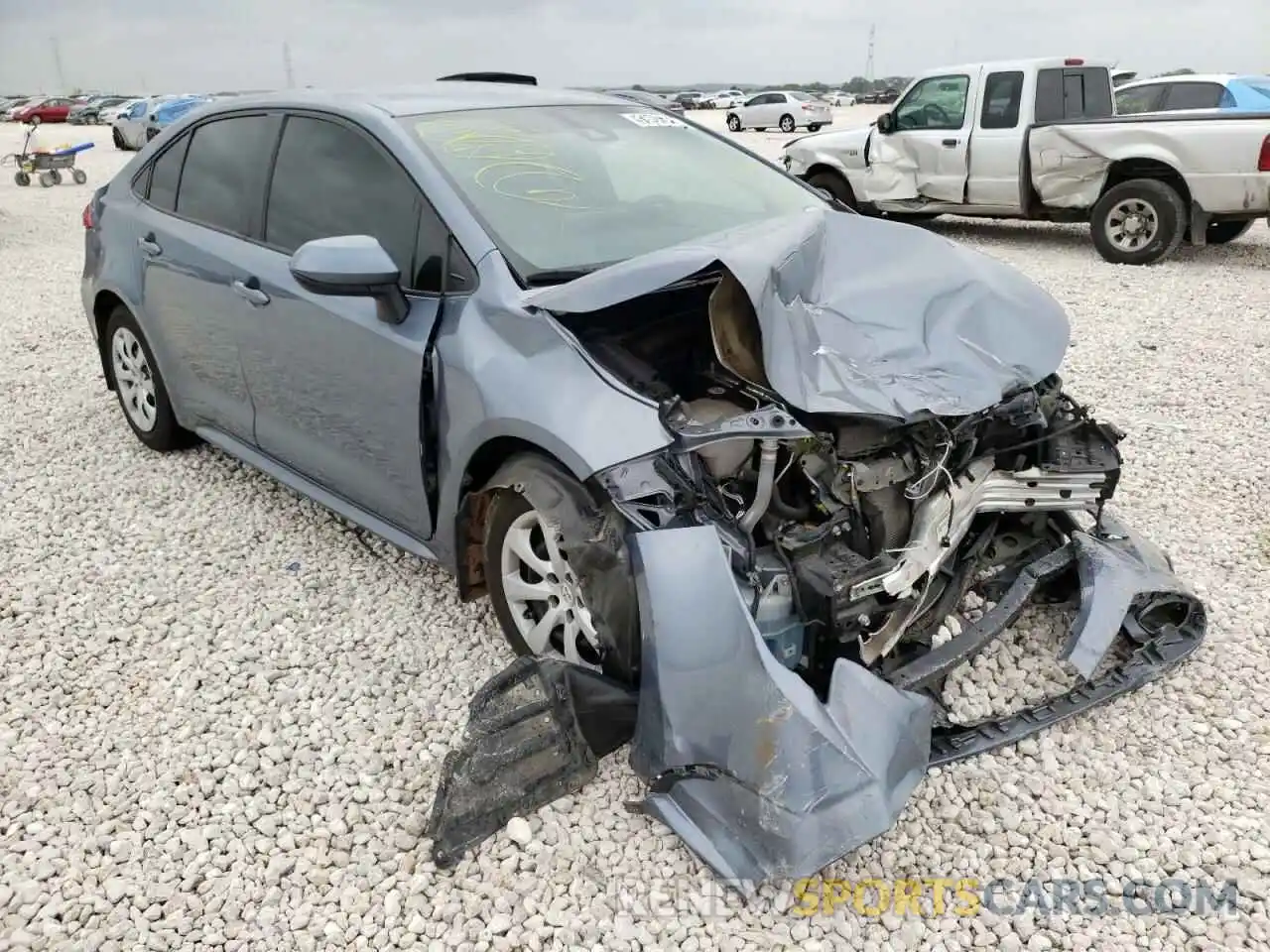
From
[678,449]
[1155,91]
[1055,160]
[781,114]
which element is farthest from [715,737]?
[781,114]

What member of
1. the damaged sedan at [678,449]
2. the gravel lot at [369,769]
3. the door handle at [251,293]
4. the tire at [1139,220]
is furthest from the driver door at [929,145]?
the door handle at [251,293]

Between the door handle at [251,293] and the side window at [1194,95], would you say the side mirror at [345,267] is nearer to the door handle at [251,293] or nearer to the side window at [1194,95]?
the door handle at [251,293]

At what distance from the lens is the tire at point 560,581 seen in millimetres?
2480

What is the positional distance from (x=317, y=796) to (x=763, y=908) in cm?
122

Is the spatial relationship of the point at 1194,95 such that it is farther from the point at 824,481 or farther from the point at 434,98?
the point at 824,481

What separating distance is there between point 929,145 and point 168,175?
25.9 feet

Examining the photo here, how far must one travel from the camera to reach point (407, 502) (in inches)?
123

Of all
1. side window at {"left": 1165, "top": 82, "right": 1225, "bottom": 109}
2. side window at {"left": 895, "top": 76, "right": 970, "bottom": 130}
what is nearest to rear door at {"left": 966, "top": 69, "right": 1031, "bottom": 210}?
side window at {"left": 895, "top": 76, "right": 970, "bottom": 130}

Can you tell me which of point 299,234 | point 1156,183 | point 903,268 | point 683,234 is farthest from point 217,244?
point 1156,183

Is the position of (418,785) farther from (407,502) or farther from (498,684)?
(407,502)

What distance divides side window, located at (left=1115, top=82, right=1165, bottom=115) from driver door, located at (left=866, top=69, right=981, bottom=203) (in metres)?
1.85

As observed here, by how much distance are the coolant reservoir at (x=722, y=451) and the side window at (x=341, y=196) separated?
0.95 meters

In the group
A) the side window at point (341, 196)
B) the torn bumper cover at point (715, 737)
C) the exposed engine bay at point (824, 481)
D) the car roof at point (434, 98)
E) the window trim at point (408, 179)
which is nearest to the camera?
the torn bumper cover at point (715, 737)

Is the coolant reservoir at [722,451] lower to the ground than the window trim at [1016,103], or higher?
lower
